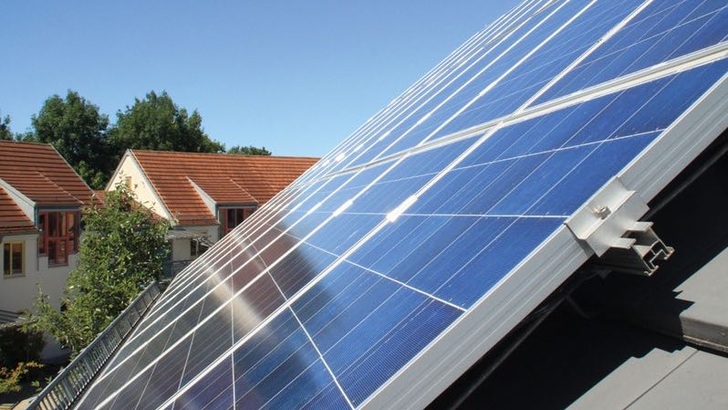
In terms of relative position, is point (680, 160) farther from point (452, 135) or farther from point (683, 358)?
point (452, 135)

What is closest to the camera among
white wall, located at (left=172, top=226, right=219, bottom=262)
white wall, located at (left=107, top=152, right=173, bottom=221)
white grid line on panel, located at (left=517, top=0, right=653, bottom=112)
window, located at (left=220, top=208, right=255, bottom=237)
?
white grid line on panel, located at (left=517, top=0, right=653, bottom=112)

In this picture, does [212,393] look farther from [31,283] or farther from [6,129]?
[6,129]

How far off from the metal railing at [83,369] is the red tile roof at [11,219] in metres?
21.0

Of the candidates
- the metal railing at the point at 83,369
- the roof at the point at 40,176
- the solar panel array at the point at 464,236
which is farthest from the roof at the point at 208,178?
the solar panel array at the point at 464,236

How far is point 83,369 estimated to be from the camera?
1057cm

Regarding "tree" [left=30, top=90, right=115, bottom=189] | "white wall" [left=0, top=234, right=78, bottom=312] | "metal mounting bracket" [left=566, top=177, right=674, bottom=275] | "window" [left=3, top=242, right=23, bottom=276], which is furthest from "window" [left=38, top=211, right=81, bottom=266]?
"tree" [left=30, top=90, right=115, bottom=189]

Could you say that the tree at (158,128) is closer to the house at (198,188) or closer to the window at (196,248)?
the house at (198,188)

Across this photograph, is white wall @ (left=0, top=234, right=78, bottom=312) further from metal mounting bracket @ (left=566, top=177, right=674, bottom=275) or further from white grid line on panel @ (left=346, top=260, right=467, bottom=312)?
metal mounting bracket @ (left=566, top=177, right=674, bottom=275)

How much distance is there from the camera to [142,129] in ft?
276

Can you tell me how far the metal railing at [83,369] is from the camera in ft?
31.4

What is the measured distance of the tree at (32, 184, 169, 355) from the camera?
19859 mm

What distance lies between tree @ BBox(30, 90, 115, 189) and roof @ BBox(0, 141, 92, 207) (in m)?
38.8

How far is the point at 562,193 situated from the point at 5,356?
3112 cm

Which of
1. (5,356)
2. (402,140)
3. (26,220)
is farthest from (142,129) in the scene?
(402,140)
